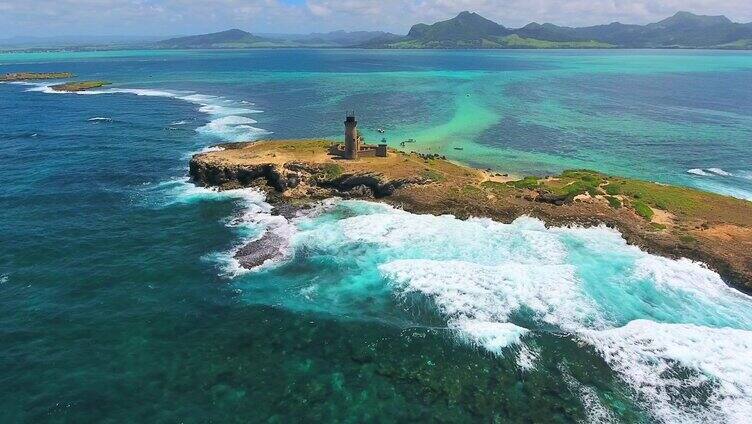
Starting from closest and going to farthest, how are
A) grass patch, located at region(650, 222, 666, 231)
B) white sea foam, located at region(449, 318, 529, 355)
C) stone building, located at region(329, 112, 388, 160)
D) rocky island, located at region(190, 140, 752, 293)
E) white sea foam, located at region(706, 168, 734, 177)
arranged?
white sea foam, located at region(449, 318, 529, 355) < rocky island, located at region(190, 140, 752, 293) < grass patch, located at region(650, 222, 666, 231) < stone building, located at region(329, 112, 388, 160) < white sea foam, located at region(706, 168, 734, 177)

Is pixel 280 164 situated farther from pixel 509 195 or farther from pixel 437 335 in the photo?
pixel 437 335

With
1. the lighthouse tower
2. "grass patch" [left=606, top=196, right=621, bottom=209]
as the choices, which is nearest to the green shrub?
"grass patch" [left=606, top=196, right=621, bottom=209]

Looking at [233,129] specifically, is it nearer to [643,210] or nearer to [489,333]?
[643,210]

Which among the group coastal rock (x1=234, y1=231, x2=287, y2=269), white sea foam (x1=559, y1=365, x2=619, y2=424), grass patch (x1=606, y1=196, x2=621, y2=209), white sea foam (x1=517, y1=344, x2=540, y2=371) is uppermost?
grass patch (x1=606, y1=196, x2=621, y2=209)

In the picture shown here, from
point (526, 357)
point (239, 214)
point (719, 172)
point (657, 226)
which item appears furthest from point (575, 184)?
point (239, 214)

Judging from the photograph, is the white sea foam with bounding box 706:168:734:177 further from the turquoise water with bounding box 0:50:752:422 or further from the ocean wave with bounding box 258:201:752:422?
the ocean wave with bounding box 258:201:752:422

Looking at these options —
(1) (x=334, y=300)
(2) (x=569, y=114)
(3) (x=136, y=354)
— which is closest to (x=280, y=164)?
(1) (x=334, y=300)

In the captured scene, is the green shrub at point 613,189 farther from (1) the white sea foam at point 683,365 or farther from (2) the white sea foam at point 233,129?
(2) the white sea foam at point 233,129
